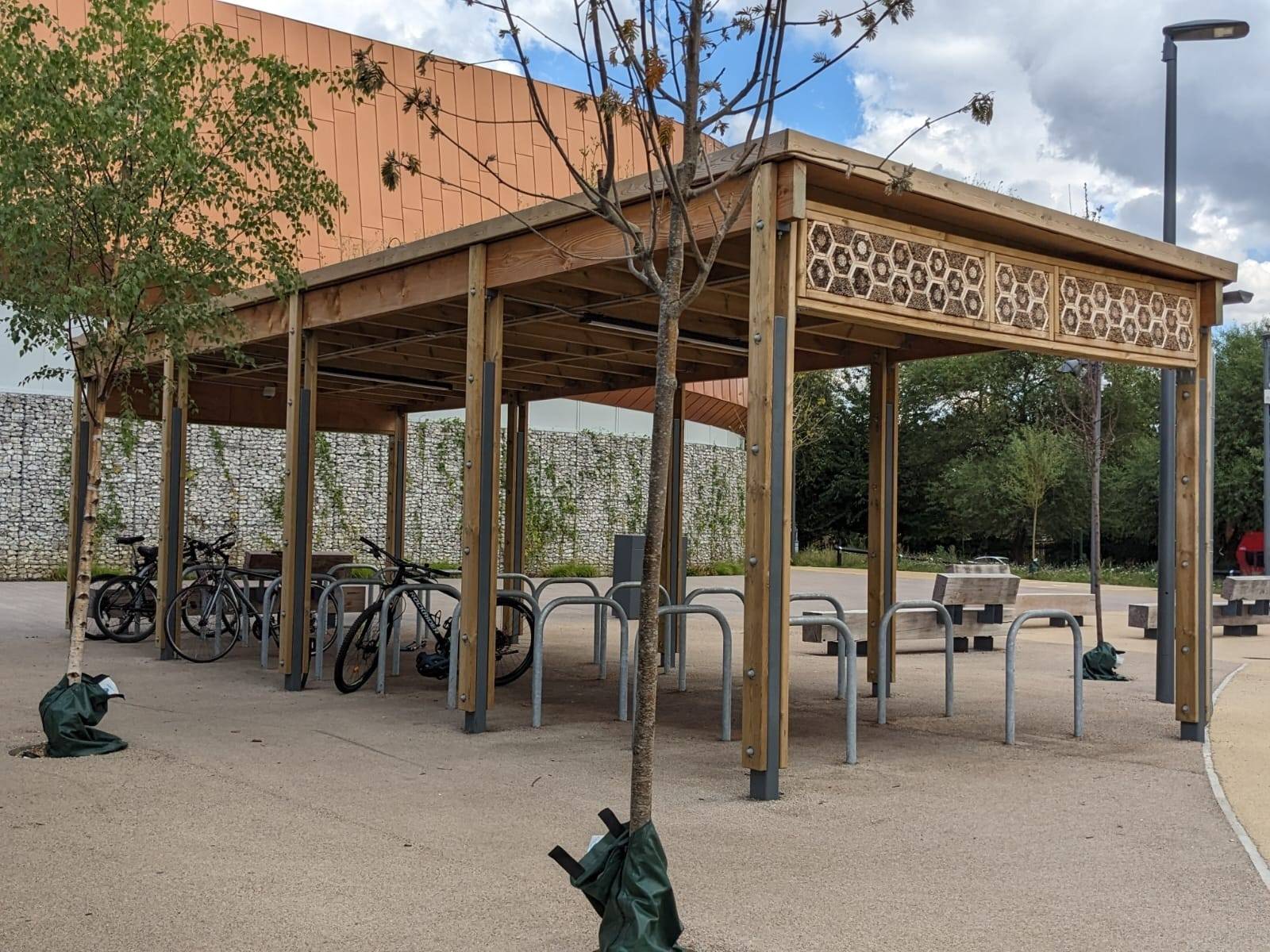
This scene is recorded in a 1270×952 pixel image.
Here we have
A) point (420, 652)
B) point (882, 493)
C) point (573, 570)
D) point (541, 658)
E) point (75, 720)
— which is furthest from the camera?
point (573, 570)

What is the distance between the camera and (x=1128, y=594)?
89.5 ft

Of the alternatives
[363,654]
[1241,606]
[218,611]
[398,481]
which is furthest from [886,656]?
[1241,606]

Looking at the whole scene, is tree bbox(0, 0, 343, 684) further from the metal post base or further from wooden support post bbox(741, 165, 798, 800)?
the metal post base

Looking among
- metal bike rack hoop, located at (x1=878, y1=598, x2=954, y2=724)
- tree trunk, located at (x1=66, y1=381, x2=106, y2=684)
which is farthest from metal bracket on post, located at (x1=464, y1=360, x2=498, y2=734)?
metal bike rack hoop, located at (x1=878, y1=598, x2=954, y2=724)

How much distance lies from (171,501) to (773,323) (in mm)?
7712

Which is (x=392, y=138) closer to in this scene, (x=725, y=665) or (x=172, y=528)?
(x=172, y=528)

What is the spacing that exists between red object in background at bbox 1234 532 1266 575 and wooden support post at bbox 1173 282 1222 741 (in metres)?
25.4

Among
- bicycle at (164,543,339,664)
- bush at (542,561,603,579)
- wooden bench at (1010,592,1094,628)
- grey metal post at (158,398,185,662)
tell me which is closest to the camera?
bicycle at (164,543,339,664)

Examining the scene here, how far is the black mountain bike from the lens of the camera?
10.0 meters

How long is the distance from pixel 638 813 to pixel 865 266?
3.63 meters

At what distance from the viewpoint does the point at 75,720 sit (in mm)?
7273

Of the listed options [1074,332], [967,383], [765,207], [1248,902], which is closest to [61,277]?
[765,207]

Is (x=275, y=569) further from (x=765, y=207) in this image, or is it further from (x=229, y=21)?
(x=229, y=21)

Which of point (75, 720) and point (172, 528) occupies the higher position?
point (172, 528)
